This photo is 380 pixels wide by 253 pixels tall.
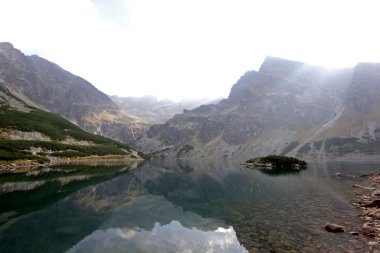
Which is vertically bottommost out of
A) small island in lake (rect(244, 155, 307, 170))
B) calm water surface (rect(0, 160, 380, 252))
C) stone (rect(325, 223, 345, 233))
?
calm water surface (rect(0, 160, 380, 252))

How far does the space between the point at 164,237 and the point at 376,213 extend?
82.4ft

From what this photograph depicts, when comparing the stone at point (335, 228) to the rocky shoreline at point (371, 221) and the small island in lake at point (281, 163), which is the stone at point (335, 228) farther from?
Result: the small island in lake at point (281, 163)

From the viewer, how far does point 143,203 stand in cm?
6081

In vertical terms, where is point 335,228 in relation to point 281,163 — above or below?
below

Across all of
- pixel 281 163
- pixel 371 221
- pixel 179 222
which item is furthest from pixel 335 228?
pixel 281 163

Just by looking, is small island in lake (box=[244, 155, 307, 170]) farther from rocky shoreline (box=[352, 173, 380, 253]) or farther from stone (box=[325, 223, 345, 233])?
stone (box=[325, 223, 345, 233])

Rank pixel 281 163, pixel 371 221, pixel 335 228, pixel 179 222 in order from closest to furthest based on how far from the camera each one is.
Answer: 1. pixel 335 228
2. pixel 371 221
3. pixel 179 222
4. pixel 281 163

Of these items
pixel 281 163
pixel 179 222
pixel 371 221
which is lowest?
pixel 179 222

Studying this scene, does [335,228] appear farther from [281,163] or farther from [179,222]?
[281,163]

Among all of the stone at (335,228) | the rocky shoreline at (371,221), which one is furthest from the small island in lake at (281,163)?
the stone at (335,228)

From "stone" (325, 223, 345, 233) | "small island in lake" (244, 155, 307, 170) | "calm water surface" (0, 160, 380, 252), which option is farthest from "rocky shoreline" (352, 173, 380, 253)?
"small island in lake" (244, 155, 307, 170)

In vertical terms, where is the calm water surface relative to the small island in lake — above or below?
below

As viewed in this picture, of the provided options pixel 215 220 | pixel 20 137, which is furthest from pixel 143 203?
pixel 20 137

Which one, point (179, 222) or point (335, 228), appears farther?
point (179, 222)
